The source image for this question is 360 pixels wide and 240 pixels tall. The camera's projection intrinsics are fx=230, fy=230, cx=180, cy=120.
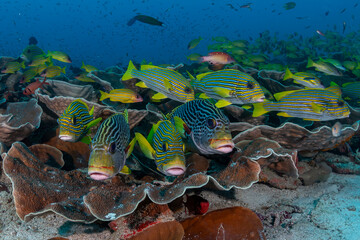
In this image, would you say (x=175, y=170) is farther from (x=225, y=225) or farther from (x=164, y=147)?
(x=225, y=225)

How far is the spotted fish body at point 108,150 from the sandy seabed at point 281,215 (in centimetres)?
86

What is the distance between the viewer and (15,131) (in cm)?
326

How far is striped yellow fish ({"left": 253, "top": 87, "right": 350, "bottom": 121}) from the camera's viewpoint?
3.11 metres

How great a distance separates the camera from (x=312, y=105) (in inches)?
119

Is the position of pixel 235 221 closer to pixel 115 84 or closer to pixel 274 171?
pixel 274 171

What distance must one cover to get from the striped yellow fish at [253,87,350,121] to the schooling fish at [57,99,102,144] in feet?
7.39

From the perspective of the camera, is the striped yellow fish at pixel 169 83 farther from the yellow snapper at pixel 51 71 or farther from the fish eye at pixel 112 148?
the yellow snapper at pixel 51 71

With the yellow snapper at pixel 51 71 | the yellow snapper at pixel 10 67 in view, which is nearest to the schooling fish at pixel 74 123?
the yellow snapper at pixel 51 71

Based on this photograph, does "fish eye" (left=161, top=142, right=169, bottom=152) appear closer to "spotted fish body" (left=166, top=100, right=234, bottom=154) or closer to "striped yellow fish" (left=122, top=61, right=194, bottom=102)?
"spotted fish body" (left=166, top=100, right=234, bottom=154)

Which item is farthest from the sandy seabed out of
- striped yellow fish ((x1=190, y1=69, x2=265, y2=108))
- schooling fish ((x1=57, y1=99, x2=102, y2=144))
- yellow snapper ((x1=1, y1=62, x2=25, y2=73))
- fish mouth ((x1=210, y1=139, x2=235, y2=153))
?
yellow snapper ((x1=1, y1=62, x2=25, y2=73))

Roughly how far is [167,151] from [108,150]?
458 millimetres

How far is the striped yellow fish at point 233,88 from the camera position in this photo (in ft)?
9.39

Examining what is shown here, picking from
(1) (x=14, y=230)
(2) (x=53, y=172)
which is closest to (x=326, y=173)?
(2) (x=53, y=172)

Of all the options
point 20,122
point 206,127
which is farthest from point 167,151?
point 20,122
